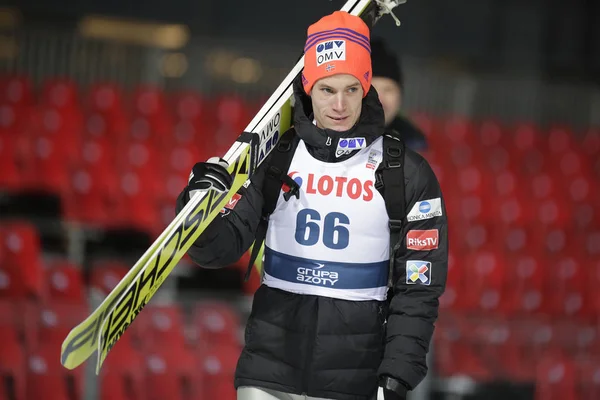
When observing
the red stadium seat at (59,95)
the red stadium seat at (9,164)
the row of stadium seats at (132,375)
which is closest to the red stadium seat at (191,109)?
the red stadium seat at (59,95)

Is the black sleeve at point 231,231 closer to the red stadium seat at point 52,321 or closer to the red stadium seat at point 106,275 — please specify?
the red stadium seat at point 52,321

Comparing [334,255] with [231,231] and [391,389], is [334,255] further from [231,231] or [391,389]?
[391,389]

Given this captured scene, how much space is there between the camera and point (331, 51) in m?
3.01

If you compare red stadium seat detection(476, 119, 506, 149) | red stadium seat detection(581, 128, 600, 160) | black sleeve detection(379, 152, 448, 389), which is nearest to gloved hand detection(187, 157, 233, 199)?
black sleeve detection(379, 152, 448, 389)

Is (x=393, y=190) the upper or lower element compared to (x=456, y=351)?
upper

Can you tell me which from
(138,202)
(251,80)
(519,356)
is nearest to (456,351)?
(519,356)

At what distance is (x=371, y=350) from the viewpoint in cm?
295

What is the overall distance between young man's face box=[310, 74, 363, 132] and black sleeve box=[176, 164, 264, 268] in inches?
10.8

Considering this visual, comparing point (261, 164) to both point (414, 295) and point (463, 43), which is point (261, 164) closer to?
point (414, 295)

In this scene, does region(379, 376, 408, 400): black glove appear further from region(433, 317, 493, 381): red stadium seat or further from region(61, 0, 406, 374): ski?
region(433, 317, 493, 381): red stadium seat

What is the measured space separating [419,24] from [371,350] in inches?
395

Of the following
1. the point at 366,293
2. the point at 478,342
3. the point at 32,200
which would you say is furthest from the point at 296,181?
the point at 32,200

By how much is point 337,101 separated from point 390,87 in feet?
3.82

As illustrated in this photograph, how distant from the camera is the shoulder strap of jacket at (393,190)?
2.93 m
